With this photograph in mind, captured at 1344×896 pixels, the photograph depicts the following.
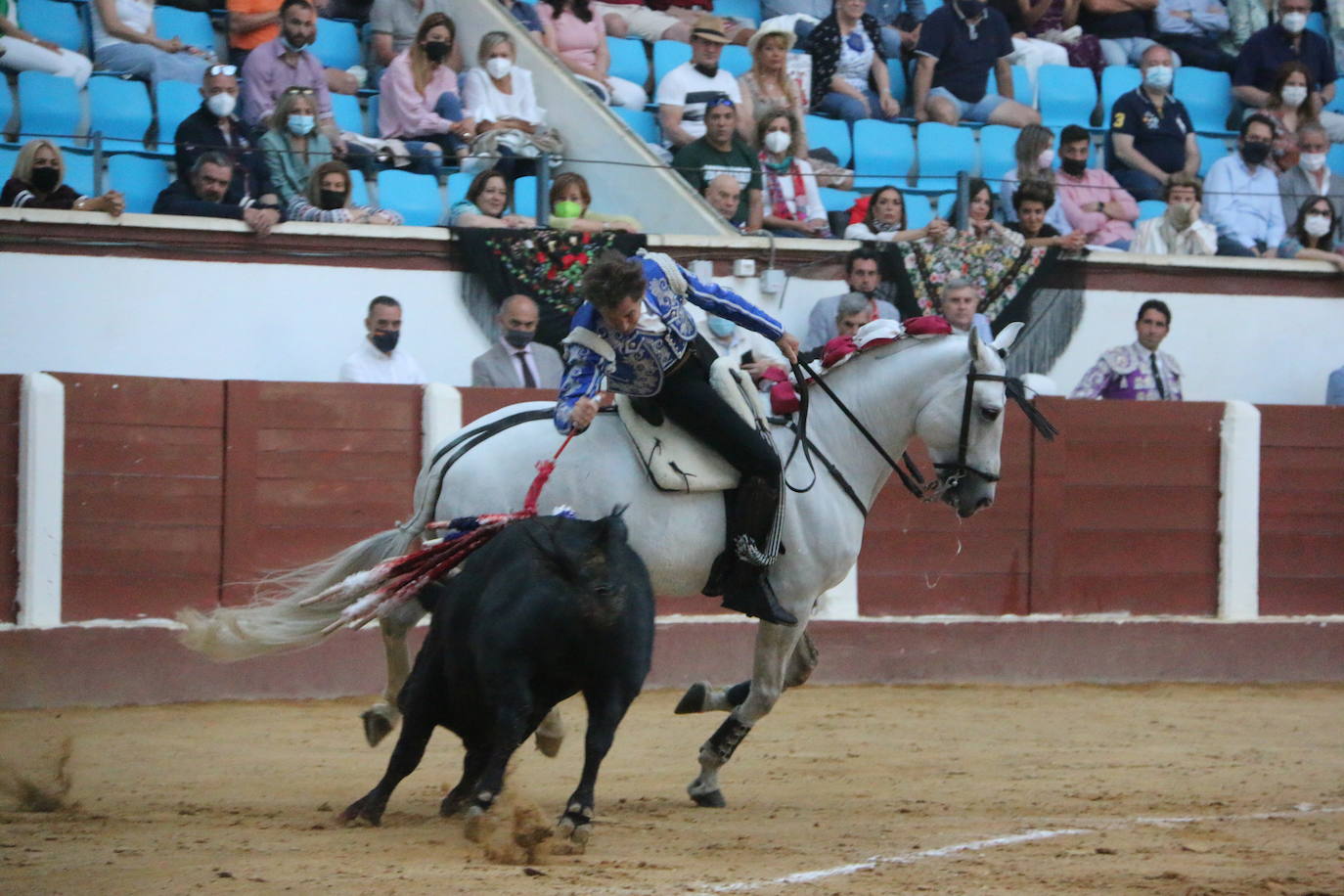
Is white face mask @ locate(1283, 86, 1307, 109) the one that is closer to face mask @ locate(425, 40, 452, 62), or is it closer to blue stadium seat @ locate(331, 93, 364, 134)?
face mask @ locate(425, 40, 452, 62)

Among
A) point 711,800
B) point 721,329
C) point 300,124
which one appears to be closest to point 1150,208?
point 721,329

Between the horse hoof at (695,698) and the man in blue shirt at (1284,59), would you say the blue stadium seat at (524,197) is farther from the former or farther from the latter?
the man in blue shirt at (1284,59)

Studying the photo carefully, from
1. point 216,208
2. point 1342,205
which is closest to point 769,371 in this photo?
point 216,208

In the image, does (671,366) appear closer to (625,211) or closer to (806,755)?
(806,755)

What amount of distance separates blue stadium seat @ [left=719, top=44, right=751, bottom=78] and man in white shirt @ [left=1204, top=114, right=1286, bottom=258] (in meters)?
3.23

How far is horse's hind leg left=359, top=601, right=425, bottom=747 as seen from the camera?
5.59 metres

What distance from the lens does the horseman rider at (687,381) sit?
5691mm

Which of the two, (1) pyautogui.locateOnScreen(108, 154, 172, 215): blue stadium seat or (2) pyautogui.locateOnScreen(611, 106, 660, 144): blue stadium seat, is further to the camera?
(2) pyautogui.locateOnScreen(611, 106, 660, 144): blue stadium seat

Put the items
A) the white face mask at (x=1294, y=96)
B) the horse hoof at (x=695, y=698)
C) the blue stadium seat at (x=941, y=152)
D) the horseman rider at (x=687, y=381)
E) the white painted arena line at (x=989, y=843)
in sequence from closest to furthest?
1. the white painted arena line at (x=989, y=843)
2. the horseman rider at (x=687, y=381)
3. the horse hoof at (x=695, y=698)
4. the blue stadium seat at (x=941, y=152)
5. the white face mask at (x=1294, y=96)

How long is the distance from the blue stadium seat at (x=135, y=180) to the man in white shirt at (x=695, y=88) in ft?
10.4

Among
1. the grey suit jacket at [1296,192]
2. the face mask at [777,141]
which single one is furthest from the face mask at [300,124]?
the grey suit jacket at [1296,192]

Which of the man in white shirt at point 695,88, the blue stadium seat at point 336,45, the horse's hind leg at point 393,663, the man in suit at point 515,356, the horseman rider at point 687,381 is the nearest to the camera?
the horse's hind leg at point 393,663

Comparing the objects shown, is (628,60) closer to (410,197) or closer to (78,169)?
(410,197)

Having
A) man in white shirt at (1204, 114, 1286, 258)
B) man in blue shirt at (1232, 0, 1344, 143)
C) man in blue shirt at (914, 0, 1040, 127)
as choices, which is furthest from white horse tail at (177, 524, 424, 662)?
man in blue shirt at (1232, 0, 1344, 143)
